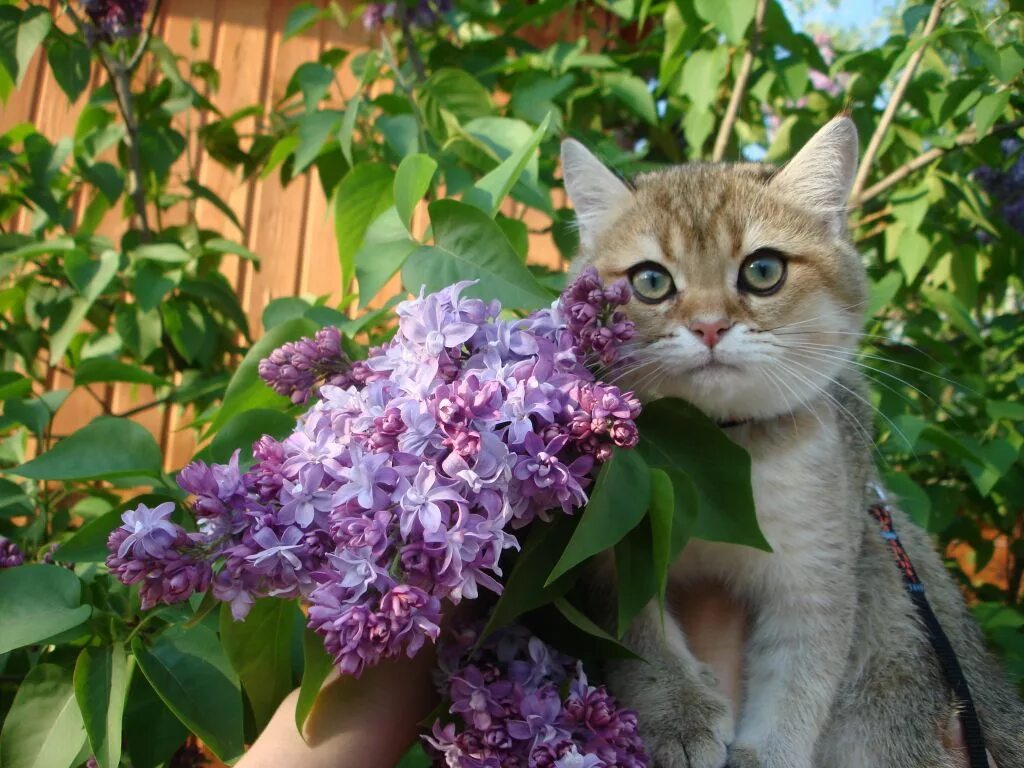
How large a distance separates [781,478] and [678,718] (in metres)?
0.43

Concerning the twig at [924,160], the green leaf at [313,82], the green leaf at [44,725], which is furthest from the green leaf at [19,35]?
the twig at [924,160]

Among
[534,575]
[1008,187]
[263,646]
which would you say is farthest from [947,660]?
[1008,187]

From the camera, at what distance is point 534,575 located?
3.03 ft

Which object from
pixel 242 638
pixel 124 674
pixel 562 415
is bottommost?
pixel 124 674

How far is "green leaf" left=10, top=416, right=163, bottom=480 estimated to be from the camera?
3.56 feet

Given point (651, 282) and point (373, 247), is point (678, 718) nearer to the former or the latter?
point (651, 282)

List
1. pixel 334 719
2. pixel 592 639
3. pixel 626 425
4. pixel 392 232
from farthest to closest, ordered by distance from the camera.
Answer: pixel 392 232
pixel 592 639
pixel 334 719
pixel 626 425

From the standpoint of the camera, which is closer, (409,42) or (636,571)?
(636,571)

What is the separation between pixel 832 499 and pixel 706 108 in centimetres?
129

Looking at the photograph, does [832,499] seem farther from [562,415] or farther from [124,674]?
[124,674]

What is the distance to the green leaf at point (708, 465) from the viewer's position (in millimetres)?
966

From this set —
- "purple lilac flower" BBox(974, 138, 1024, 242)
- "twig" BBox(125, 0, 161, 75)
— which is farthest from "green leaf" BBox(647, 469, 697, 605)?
"purple lilac flower" BBox(974, 138, 1024, 242)

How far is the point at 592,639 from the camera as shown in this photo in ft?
3.43

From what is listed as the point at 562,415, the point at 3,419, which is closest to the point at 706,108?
the point at 562,415
